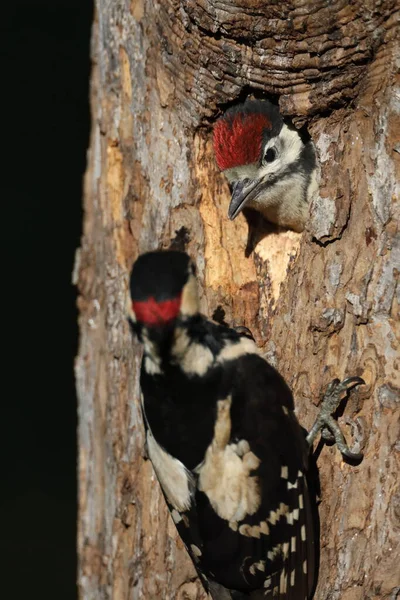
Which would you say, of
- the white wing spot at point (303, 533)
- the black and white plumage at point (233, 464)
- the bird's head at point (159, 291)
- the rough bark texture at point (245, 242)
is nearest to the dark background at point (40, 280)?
the rough bark texture at point (245, 242)

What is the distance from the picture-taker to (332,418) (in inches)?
103

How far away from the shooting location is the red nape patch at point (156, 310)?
7.76ft

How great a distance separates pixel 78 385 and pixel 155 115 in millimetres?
1078

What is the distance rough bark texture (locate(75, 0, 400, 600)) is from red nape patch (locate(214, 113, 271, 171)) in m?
0.07

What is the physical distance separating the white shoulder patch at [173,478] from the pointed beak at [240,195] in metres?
0.75

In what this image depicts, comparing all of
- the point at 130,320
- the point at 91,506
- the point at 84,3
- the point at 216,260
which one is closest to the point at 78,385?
the point at 91,506

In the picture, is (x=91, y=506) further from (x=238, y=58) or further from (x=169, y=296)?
(x=238, y=58)

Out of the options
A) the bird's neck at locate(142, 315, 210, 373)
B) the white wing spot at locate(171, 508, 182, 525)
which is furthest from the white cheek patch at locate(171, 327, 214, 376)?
the white wing spot at locate(171, 508, 182, 525)

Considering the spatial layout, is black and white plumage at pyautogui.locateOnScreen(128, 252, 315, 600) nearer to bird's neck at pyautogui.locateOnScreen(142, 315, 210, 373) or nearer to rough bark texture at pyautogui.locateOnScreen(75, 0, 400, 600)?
bird's neck at pyautogui.locateOnScreen(142, 315, 210, 373)

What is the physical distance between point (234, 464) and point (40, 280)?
2975 millimetres

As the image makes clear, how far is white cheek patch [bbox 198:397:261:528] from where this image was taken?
2559 mm

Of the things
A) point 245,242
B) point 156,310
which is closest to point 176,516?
point 156,310

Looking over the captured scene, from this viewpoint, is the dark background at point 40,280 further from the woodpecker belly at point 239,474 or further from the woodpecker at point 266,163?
the woodpecker belly at point 239,474

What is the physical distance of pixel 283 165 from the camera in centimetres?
311
